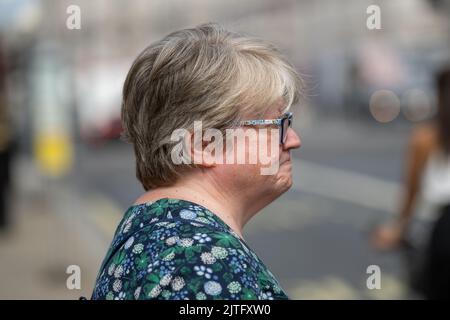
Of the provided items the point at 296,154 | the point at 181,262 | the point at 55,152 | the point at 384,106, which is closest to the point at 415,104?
the point at 384,106

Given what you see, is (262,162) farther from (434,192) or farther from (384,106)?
(384,106)

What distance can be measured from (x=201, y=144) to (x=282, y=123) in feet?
0.65

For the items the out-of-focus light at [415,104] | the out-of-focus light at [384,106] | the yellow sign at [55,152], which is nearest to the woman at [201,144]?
the yellow sign at [55,152]

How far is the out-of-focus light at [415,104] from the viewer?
25.5 meters

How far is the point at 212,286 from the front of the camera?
1519mm

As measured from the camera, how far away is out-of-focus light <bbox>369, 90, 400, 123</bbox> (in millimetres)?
26000

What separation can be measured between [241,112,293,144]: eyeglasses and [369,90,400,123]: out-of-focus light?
24388 millimetres

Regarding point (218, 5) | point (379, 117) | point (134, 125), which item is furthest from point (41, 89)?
point (218, 5)

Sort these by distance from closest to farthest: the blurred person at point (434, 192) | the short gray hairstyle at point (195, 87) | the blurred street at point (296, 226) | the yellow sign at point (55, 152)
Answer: the short gray hairstyle at point (195, 87) < the blurred person at point (434, 192) < the blurred street at point (296, 226) < the yellow sign at point (55, 152)

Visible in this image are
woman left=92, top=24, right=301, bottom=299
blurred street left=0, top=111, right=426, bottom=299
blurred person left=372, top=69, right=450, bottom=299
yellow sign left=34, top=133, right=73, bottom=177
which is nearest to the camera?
woman left=92, top=24, right=301, bottom=299

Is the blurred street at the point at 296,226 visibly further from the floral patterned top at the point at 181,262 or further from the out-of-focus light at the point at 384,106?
the out-of-focus light at the point at 384,106

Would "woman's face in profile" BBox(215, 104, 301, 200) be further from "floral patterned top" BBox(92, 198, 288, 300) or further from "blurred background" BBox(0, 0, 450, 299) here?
"blurred background" BBox(0, 0, 450, 299)

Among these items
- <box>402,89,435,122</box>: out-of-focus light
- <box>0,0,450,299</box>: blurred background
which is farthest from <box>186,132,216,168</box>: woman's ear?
<box>402,89,435,122</box>: out-of-focus light

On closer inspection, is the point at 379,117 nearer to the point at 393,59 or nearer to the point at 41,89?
the point at 393,59
